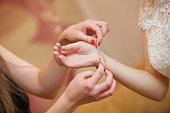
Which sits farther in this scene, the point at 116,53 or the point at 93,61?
the point at 116,53

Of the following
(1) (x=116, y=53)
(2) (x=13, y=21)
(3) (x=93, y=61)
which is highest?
(3) (x=93, y=61)

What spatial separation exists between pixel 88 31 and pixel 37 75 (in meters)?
0.24

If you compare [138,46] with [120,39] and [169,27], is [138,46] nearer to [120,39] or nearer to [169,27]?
[120,39]

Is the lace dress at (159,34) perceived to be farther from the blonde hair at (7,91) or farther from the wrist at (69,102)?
the blonde hair at (7,91)

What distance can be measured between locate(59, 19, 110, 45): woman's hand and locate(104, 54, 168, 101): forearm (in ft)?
0.35

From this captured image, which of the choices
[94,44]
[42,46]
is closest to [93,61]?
[94,44]

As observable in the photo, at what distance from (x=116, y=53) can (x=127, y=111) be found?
0.59 meters

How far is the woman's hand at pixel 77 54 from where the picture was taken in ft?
2.58

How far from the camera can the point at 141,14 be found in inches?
37.5

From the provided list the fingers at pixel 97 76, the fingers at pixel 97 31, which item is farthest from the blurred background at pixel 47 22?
the fingers at pixel 97 76

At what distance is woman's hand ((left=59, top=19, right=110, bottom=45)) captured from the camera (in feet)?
2.75

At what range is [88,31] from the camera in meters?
0.88

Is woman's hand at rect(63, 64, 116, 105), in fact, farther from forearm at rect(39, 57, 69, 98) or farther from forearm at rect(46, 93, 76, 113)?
forearm at rect(39, 57, 69, 98)

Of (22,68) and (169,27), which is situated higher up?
(169,27)
